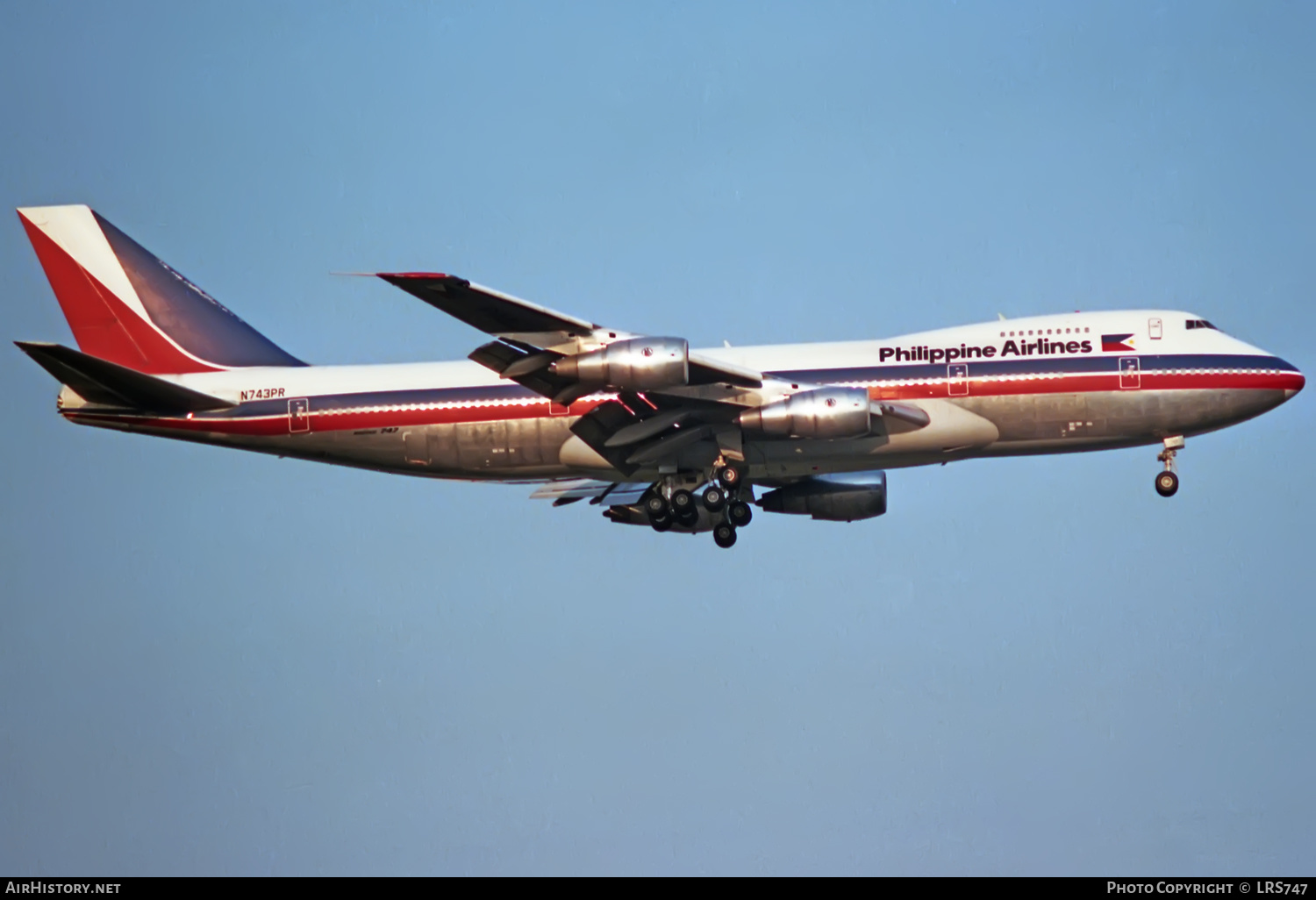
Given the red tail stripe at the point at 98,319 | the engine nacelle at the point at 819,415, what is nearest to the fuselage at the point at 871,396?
the engine nacelle at the point at 819,415

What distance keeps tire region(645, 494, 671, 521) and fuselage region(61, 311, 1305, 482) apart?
30.7 inches

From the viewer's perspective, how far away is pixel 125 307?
5478 centimetres

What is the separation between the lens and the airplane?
49.4 metres

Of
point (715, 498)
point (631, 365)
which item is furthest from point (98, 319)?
point (715, 498)

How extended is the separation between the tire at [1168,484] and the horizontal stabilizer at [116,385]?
28214mm

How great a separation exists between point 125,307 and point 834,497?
77.4 ft

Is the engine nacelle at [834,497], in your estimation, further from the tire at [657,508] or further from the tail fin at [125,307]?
the tail fin at [125,307]

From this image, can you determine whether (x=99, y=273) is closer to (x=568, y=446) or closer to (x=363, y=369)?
(x=363, y=369)

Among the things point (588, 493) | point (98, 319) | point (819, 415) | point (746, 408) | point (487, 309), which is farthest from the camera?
point (588, 493)

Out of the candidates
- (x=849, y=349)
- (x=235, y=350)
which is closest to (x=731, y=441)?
(x=849, y=349)

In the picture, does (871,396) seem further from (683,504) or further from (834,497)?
(683,504)

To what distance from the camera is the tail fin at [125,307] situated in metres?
54.4

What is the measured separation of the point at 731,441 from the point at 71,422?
1990 centimetres
